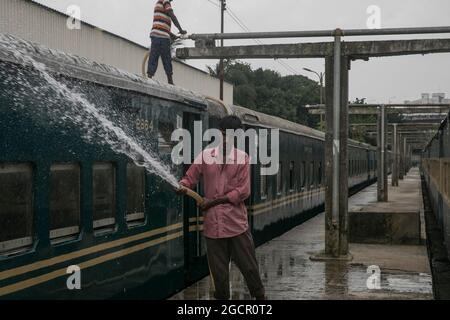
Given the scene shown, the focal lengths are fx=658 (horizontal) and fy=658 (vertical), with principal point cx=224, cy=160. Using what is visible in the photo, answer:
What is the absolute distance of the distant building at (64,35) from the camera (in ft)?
56.2

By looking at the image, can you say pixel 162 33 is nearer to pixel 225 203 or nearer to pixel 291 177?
pixel 225 203

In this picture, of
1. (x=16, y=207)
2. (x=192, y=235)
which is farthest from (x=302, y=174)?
(x=16, y=207)

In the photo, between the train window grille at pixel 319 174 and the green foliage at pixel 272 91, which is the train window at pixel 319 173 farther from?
the green foliage at pixel 272 91

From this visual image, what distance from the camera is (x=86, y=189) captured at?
595 centimetres

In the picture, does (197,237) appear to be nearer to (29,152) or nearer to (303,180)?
(29,152)

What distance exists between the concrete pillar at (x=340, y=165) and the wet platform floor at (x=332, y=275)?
50cm

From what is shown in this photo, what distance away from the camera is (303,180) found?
60.6 ft

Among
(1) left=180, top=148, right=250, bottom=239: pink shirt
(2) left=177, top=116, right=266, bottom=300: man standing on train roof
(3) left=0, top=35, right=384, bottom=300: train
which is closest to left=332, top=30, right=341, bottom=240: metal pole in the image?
(3) left=0, top=35, right=384, bottom=300: train

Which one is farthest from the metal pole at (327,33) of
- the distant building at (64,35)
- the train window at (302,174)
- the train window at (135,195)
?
the train window at (302,174)

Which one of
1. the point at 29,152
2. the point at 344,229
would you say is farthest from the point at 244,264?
the point at 344,229

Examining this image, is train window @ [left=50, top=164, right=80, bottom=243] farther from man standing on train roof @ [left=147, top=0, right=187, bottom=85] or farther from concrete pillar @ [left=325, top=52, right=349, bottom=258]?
concrete pillar @ [left=325, top=52, right=349, bottom=258]

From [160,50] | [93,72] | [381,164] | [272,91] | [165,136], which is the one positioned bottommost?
[381,164]

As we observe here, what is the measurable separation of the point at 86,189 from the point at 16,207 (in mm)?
1154

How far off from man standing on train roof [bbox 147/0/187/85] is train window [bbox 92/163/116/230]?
4096 mm
